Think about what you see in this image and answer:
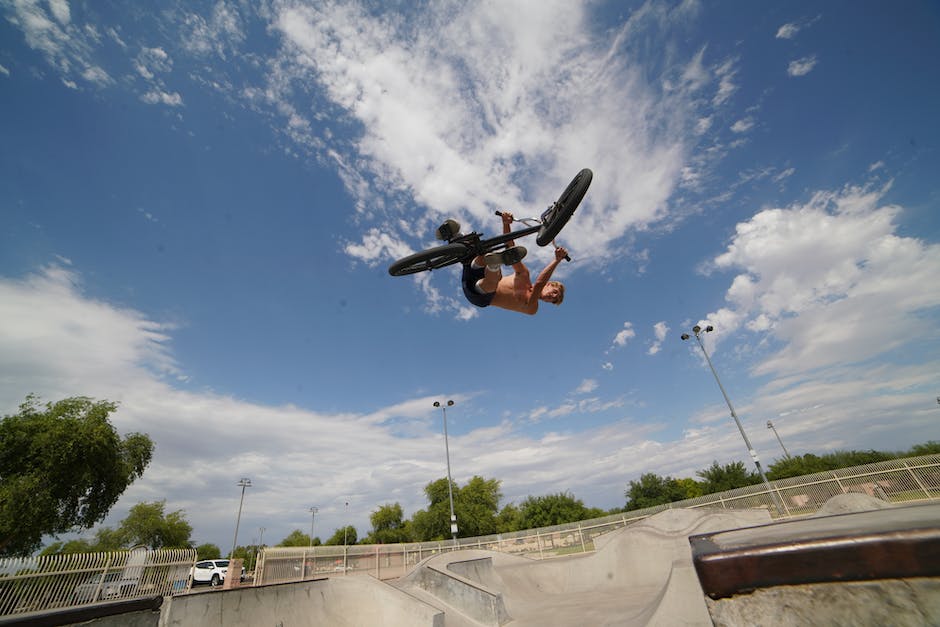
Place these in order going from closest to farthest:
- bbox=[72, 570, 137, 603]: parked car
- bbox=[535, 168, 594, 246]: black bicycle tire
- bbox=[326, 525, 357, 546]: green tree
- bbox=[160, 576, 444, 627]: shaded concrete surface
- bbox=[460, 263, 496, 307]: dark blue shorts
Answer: bbox=[535, 168, 594, 246]: black bicycle tire, bbox=[460, 263, 496, 307]: dark blue shorts, bbox=[160, 576, 444, 627]: shaded concrete surface, bbox=[72, 570, 137, 603]: parked car, bbox=[326, 525, 357, 546]: green tree

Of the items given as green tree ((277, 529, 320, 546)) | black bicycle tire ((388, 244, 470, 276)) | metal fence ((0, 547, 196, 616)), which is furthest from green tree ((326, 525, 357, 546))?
black bicycle tire ((388, 244, 470, 276))

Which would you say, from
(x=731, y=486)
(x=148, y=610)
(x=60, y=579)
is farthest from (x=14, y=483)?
(x=731, y=486)

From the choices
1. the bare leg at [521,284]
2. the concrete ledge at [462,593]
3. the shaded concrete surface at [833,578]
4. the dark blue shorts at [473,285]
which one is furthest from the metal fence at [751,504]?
the shaded concrete surface at [833,578]

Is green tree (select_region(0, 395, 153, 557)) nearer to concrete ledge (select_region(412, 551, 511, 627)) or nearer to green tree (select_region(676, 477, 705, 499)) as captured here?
concrete ledge (select_region(412, 551, 511, 627))

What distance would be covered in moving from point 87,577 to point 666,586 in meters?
17.5

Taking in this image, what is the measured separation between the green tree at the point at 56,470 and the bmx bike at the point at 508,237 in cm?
2709

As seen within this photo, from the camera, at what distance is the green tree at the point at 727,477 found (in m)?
39.0

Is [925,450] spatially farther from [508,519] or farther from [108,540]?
[108,540]

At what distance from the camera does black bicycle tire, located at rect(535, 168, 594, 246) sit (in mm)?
5539

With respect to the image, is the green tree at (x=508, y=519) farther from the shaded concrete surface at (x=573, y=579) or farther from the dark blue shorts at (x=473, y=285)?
the dark blue shorts at (x=473, y=285)

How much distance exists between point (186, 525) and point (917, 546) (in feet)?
223

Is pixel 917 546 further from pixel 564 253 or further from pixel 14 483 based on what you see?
pixel 14 483

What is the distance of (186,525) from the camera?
49906mm

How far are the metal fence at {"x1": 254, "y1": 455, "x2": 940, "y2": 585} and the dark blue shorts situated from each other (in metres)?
14.8
